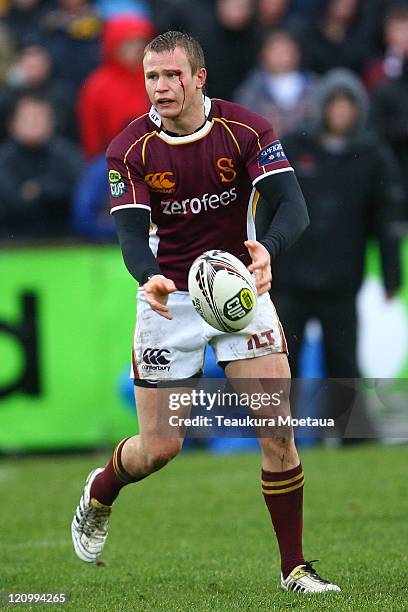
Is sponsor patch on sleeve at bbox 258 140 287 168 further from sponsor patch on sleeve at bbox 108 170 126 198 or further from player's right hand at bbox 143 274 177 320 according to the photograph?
player's right hand at bbox 143 274 177 320

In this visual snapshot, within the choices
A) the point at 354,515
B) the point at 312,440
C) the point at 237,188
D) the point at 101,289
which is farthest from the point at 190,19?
the point at 237,188

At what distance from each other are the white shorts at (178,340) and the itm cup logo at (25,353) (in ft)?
15.8

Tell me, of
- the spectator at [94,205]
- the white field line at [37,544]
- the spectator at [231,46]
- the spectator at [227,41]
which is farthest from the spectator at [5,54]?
the white field line at [37,544]

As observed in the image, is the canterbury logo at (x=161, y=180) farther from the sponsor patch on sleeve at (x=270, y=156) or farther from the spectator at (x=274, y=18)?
the spectator at (x=274, y=18)

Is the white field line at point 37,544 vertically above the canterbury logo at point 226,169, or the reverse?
the canterbury logo at point 226,169

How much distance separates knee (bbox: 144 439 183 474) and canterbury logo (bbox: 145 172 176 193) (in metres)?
1.19

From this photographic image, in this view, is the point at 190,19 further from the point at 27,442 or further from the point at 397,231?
the point at 27,442

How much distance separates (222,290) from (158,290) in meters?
0.28

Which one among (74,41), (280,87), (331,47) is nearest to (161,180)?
(280,87)

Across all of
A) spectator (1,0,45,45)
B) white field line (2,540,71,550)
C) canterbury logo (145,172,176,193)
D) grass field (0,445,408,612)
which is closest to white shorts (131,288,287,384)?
canterbury logo (145,172,176,193)

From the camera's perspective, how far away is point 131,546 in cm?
770

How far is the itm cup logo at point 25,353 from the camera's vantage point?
11.0 m

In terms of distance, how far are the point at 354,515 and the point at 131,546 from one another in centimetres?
153

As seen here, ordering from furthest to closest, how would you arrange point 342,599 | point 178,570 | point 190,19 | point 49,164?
1. point 190,19
2. point 49,164
3. point 178,570
4. point 342,599
